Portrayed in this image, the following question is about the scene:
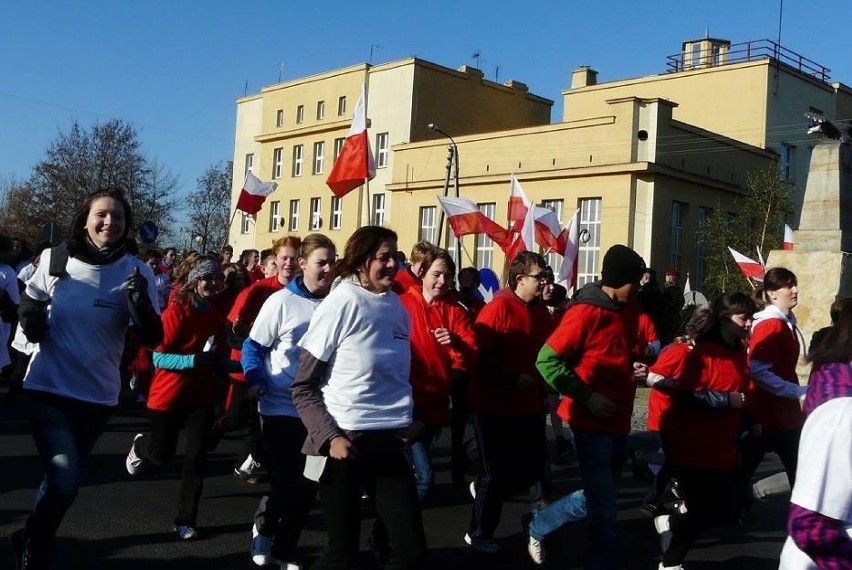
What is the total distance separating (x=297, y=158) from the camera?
55656 millimetres

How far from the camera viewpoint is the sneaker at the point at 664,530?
6.63 metres

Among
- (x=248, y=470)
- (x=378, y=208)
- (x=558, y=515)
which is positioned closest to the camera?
(x=558, y=515)

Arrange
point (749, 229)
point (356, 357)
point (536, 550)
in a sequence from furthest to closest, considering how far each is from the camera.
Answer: point (749, 229), point (536, 550), point (356, 357)

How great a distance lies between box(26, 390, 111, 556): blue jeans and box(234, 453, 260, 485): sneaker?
12.2 ft

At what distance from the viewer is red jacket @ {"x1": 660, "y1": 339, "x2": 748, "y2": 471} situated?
6.14m

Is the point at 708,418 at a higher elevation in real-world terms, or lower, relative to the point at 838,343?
lower

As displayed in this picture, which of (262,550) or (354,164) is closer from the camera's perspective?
(262,550)

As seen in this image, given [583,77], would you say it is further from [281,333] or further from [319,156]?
[281,333]

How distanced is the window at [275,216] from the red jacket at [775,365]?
1973 inches

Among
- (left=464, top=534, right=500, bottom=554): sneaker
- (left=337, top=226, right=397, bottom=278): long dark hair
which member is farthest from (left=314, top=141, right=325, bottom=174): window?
(left=337, top=226, right=397, bottom=278): long dark hair

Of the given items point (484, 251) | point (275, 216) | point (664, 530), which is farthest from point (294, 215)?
point (664, 530)

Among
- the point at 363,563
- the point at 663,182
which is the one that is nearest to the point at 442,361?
the point at 363,563

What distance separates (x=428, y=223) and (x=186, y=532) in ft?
129

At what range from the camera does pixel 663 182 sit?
3806 cm
